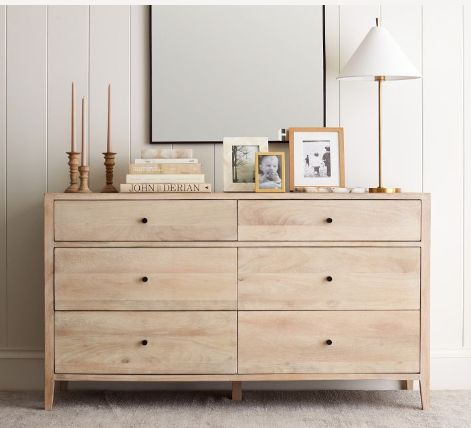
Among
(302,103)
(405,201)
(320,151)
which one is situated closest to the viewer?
(405,201)

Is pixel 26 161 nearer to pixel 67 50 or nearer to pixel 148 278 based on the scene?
pixel 67 50

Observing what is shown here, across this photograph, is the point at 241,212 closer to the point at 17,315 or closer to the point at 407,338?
the point at 407,338

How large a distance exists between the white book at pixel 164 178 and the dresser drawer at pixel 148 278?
0.28 metres

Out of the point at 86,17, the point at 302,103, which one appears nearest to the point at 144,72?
the point at 86,17

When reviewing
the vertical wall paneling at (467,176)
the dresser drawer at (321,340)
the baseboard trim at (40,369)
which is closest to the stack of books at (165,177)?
the dresser drawer at (321,340)

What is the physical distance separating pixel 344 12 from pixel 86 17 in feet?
3.75

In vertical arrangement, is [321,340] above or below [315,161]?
below

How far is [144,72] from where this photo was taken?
9.10 feet

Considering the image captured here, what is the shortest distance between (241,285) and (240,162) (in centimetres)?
51

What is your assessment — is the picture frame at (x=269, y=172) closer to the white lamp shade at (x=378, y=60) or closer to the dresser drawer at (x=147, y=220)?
the dresser drawer at (x=147, y=220)

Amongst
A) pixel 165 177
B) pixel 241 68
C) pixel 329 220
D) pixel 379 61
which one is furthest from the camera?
pixel 241 68

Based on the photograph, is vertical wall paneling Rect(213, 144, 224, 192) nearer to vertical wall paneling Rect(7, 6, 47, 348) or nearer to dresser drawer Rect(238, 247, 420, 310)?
dresser drawer Rect(238, 247, 420, 310)

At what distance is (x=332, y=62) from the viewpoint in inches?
109

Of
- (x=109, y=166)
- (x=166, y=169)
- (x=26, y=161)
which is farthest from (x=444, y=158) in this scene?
(x=26, y=161)
